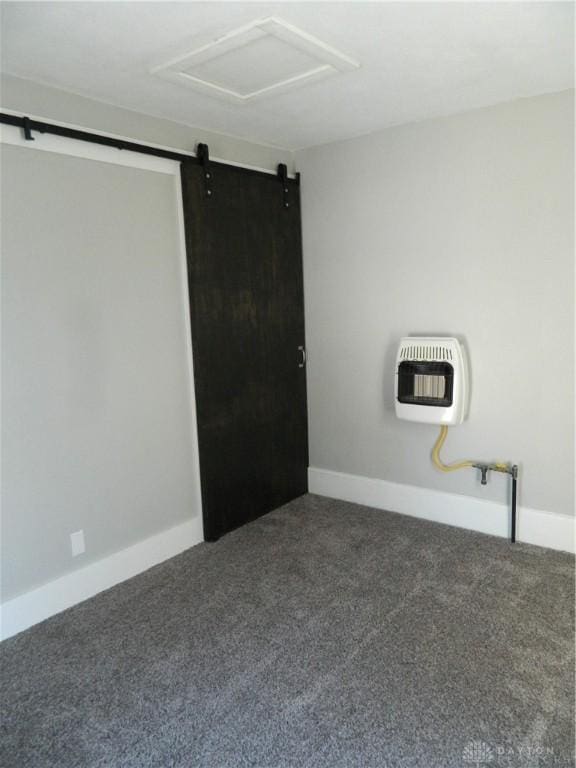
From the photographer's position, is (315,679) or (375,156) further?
(375,156)

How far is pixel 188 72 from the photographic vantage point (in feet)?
7.72

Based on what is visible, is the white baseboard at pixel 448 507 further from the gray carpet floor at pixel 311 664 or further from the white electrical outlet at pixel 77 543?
the white electrical outlet at pixel 77 543

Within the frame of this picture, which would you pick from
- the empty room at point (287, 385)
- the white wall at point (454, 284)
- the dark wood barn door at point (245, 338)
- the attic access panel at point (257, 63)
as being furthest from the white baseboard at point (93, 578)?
the attic access panel at point (257, 63)

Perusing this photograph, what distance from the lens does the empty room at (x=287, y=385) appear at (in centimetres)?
196

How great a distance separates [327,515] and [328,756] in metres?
1.86

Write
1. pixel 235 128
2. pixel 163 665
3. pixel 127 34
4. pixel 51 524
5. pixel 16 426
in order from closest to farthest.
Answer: pixel 127 34 < pixel 163 665 < pixel 16 426 < pixel 51 524 < pixel 235 128

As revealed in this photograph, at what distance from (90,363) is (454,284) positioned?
199 cm

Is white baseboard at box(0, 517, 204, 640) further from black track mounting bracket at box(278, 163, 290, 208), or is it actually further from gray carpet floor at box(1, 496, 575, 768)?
black track mounting bracket at box(278, 163, 290, 208)

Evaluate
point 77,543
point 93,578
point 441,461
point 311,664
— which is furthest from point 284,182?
point 311,664

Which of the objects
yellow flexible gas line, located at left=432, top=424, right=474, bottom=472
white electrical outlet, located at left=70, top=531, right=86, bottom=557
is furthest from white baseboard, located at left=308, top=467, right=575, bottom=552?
white electrical outlet, located at left=70, top=531, right=86, bottom=557

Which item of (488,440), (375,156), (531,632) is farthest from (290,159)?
(531,632)

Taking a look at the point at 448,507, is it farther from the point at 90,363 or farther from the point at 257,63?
the point at 257,63

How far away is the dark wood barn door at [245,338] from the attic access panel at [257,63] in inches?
24.3

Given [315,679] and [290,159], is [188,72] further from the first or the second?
[315,679]
